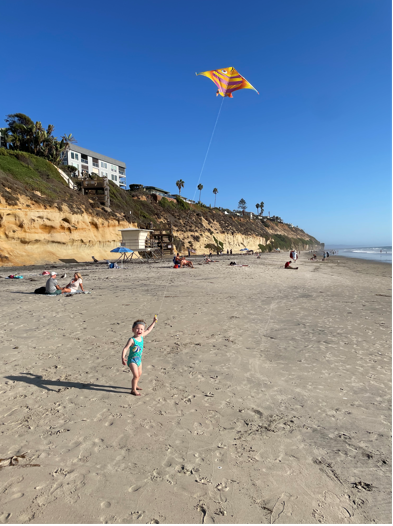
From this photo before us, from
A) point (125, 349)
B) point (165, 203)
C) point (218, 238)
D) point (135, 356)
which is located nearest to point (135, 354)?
point (135, 356)

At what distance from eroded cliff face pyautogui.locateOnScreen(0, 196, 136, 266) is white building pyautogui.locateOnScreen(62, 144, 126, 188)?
35763mm

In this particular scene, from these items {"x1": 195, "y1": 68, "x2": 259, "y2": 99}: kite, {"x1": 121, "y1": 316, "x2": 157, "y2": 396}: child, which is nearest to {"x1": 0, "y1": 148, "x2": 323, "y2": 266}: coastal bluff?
{"x1": 195, "y1": 68, "x2": 259, "y2": 99}: kite

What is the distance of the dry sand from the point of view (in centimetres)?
261

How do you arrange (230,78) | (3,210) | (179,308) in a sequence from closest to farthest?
(179,308) < (230,78) < (3,210)

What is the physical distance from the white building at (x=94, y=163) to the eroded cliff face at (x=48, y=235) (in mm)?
35763

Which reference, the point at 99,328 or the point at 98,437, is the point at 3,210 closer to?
the point at 99,328

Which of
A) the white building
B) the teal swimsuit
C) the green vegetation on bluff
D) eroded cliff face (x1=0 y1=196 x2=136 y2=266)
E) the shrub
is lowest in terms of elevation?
the teal swimsuit

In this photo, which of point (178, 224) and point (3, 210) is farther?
point (178, 224)

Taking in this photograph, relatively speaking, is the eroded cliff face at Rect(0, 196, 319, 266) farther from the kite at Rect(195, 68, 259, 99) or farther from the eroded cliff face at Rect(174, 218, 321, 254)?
the kite at Rect(195, 68, 259, 99)

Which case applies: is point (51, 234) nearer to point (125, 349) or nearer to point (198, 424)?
point (125, 349)

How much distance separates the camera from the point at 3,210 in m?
23.3

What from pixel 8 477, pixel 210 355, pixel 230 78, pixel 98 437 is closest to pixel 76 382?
pixel 98 437

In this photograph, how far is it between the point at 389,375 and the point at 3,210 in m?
26.8

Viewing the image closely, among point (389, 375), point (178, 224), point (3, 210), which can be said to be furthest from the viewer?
point (178, 224)
